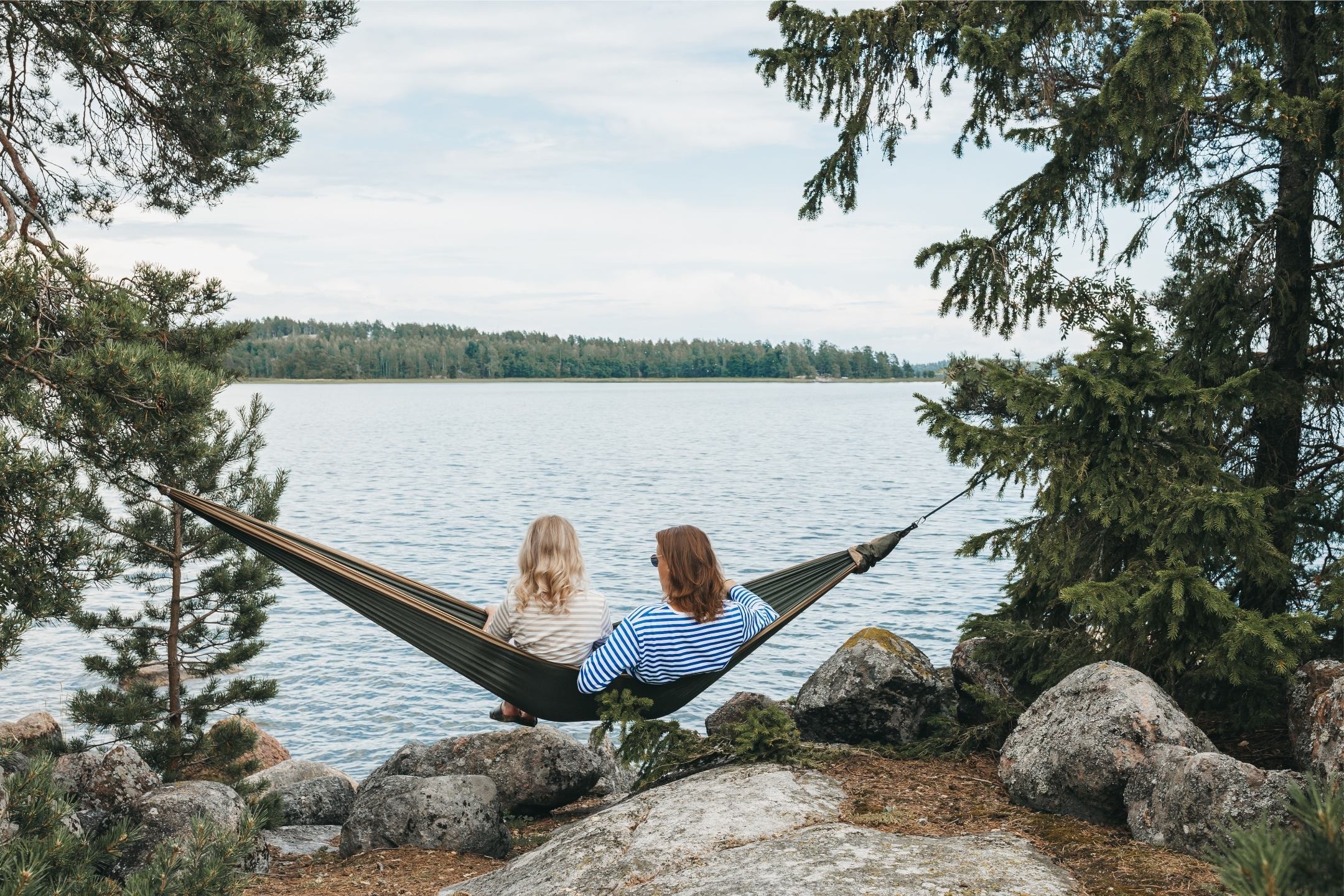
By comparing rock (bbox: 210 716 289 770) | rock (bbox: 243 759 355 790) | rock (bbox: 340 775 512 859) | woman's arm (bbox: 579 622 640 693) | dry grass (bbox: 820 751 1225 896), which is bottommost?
rock (bbox: 210 716 289 770)

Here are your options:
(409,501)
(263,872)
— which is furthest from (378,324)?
(263,872)

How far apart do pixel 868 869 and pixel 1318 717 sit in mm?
1561

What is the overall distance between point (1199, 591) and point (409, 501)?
69.4 feet

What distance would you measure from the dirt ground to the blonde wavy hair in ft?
3.62

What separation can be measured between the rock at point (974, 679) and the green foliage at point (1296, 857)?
106 inches

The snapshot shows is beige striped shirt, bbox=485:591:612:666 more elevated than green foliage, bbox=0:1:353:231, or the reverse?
green foliage, bbox=0:1:353:231

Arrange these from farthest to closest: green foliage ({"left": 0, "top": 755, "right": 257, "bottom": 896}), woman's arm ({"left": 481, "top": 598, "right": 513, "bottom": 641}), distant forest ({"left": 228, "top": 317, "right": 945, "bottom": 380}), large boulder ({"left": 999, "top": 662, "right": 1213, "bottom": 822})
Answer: distant forest ({"left": 228, "top": 317, "right": 945, "bottom": 380}) → woman's arm ({"left": 481, "top": 598, "right": 513, "bottom": 641}) → large boulder ({"left": 999, "top": 662, "right": 1213, "bottom": 822}) → green foliage ({"left": 0, "top": 755, "right": 257, "bottom": 896})

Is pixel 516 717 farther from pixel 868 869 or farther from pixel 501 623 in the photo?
pixel 868 869

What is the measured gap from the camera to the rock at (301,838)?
5.48 m

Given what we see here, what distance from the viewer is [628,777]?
21.2ft

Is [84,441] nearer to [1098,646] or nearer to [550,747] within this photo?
[550,747]

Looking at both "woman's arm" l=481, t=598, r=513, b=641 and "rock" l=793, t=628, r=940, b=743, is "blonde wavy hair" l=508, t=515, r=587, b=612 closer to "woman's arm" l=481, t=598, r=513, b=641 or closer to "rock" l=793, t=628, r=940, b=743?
"woman's arm" l=481, t=598, r=513, b=641

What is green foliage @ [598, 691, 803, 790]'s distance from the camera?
358 centimetres

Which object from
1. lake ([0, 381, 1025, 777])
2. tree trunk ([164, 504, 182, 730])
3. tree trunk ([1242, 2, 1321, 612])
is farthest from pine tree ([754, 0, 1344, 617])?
tree trunk ([164, 504, 182, 730])
